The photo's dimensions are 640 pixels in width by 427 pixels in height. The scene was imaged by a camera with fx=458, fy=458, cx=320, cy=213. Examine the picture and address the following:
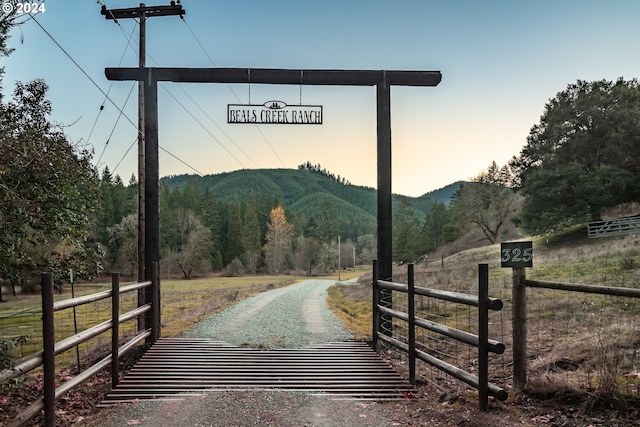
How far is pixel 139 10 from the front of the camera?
12.3 metres

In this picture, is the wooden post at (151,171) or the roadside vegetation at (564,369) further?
the wooden post at (151,171)

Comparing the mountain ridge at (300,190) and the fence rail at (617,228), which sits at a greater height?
the mountain ridge at (300,190)

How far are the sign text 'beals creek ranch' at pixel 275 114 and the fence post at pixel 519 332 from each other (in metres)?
5.27

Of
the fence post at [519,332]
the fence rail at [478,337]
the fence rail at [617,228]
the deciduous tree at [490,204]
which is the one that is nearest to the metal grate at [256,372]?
the fence rail at [478,337]

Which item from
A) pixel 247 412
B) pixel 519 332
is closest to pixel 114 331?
pixel 247 412

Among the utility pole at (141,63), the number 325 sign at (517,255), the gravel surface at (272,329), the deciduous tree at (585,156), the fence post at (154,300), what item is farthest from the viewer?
the deciduous tree at (585,156)

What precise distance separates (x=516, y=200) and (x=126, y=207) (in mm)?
51962

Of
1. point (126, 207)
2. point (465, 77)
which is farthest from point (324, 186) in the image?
point (465, 77)

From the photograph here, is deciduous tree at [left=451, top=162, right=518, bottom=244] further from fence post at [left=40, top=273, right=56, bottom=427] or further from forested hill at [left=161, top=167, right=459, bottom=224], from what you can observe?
forested hill at [left=161, top=167, right=459, bottom=224]

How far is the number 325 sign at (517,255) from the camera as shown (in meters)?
5.01

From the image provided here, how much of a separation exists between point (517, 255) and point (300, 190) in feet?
497

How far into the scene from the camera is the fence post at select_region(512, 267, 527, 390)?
16.5ft

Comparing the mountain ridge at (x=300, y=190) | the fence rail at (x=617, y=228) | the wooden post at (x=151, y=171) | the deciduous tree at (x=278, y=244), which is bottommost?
the deciduous tree at (x=278, y=244)

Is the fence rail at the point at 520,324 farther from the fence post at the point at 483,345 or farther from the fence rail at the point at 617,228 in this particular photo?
the fence rail at the point at 617,228
